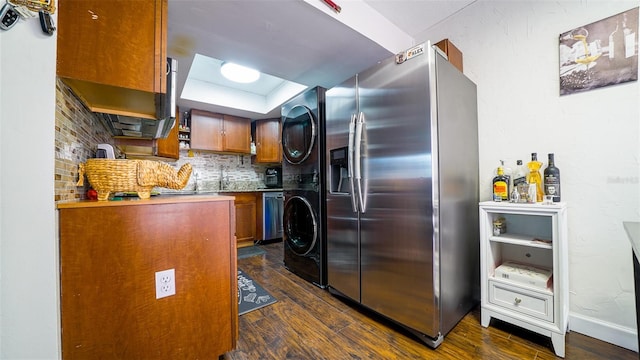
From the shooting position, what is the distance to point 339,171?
202 centimetres

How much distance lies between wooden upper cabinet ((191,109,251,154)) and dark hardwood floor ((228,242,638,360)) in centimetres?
295

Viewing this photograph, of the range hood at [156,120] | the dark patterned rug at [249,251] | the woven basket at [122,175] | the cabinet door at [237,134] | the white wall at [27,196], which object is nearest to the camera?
the white wall at [27,196]

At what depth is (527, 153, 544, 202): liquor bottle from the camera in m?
1.54

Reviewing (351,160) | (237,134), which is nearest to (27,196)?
(351,160)

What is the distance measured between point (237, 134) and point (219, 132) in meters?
0.30

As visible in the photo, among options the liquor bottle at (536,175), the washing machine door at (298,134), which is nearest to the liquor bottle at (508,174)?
the liquor bottle at (536,175)

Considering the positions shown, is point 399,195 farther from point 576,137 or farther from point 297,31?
point 297,31

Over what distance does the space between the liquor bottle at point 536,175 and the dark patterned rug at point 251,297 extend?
7.06 ft

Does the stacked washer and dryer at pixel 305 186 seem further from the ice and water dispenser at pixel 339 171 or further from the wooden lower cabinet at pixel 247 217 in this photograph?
the wooden lower cabinet at pixel 247 217

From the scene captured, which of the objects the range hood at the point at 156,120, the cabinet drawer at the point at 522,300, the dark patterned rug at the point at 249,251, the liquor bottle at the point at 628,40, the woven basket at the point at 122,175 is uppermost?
the liquor bottle at the point at 628,40

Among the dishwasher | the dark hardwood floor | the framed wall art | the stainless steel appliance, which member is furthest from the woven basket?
the stainless steel appliance

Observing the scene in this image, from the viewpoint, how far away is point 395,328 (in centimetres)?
157

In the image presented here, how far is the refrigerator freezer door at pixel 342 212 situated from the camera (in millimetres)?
1769

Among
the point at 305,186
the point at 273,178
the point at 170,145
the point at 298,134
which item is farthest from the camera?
the point at 273,178
